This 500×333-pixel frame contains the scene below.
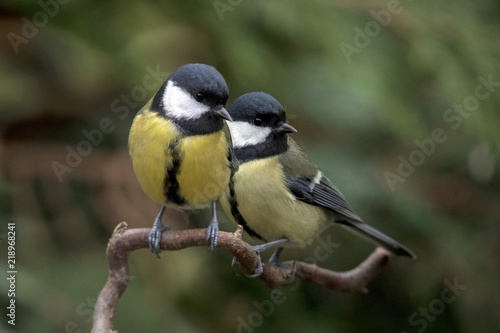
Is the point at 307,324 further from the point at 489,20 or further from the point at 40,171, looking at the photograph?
the point at 489,20

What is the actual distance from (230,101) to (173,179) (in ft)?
2.96

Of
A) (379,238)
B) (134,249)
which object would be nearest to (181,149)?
(134,249)

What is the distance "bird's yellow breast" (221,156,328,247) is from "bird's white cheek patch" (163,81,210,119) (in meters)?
0.38

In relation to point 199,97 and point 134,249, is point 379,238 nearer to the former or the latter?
point 134,249

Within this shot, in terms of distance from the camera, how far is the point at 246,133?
130 centimetres

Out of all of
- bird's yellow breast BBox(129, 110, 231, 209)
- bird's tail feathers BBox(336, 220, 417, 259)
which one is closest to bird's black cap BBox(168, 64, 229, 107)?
bird's yellow breast BBox(129, 110, 231, 209)

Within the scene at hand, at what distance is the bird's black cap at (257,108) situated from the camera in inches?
45.8

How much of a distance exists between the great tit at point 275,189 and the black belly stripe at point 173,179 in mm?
161

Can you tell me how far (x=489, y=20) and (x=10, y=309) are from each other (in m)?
2.22

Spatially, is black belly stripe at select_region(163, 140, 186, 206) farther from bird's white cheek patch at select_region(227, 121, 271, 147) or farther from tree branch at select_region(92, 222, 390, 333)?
bird's white cheek patch at select_region(227, 121, 271, 147)

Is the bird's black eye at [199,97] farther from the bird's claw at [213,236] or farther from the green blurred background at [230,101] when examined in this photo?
the green blurred background at [230,101]

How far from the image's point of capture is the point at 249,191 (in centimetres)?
158

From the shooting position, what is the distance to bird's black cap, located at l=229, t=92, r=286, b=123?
3.81ft

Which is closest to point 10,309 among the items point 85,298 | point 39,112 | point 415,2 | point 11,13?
point 85,298
